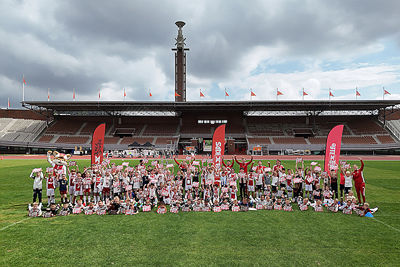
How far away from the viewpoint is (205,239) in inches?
257

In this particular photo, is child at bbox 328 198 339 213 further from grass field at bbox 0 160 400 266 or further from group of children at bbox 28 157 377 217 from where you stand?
grass field at bbox 0 160 400 266

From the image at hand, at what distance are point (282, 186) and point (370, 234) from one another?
491cm

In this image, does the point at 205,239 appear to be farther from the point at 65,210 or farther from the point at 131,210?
the point at 65,210

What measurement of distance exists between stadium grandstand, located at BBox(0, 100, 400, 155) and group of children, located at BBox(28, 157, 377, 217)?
29.3 metres

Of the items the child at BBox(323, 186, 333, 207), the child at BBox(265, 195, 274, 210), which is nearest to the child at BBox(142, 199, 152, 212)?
the child at BBox(265, 195, 274, 210)

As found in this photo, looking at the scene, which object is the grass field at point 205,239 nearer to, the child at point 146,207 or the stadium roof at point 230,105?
the child at point 146,207

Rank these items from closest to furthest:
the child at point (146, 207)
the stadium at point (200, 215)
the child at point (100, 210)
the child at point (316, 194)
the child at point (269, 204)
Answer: the stadium at point (200, 215) → the child at point (100, 210) → the child at point (146, 207) → the child at point (269, 204) → the child at point (316, 194)

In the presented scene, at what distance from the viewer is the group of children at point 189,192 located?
913 centimetres

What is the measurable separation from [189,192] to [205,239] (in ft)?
13.9

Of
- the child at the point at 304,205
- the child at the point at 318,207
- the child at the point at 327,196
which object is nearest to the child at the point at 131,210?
the child at the point at 304,205

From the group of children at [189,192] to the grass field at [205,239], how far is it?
0.52m

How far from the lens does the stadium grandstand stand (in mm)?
44250

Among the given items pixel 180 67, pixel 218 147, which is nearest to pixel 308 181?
pixel 218 147

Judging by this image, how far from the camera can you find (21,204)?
33.9ft
